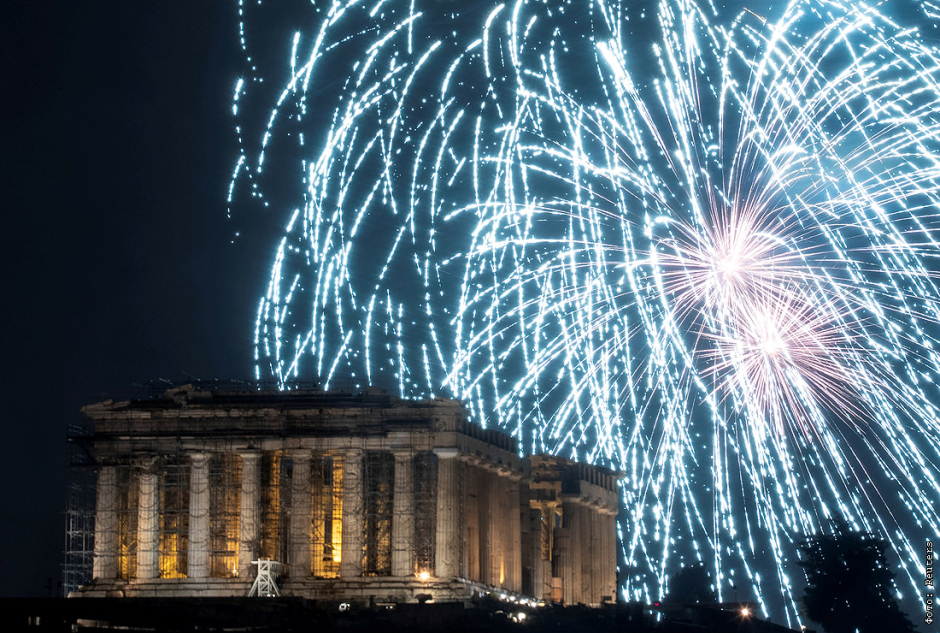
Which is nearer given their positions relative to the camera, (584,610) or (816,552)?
(584,610)

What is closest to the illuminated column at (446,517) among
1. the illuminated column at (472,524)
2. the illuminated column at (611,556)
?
the illuminated column at (472,524)

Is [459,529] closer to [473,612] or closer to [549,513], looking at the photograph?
[473,612]

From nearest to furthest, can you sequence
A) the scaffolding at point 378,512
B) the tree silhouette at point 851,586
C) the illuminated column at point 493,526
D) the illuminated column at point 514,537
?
1. the scaffolding at point 378,512
2. the illuminated column at point 493,526
3. the illuminated column at point 514,537
4. the tree silhouette at point 851,586

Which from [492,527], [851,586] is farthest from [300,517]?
[851,586]

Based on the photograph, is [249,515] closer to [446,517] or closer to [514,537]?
[446,517]

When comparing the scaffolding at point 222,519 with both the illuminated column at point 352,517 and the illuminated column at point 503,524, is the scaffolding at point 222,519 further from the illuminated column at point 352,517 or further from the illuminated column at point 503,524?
the illuminated column at point 503,524

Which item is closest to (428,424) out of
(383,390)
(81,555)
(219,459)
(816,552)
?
(383,390)

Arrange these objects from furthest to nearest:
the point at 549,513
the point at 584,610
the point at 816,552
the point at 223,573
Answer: the point at 816,552
the point at 549,513
the point at 223,573
the point at 584,610
